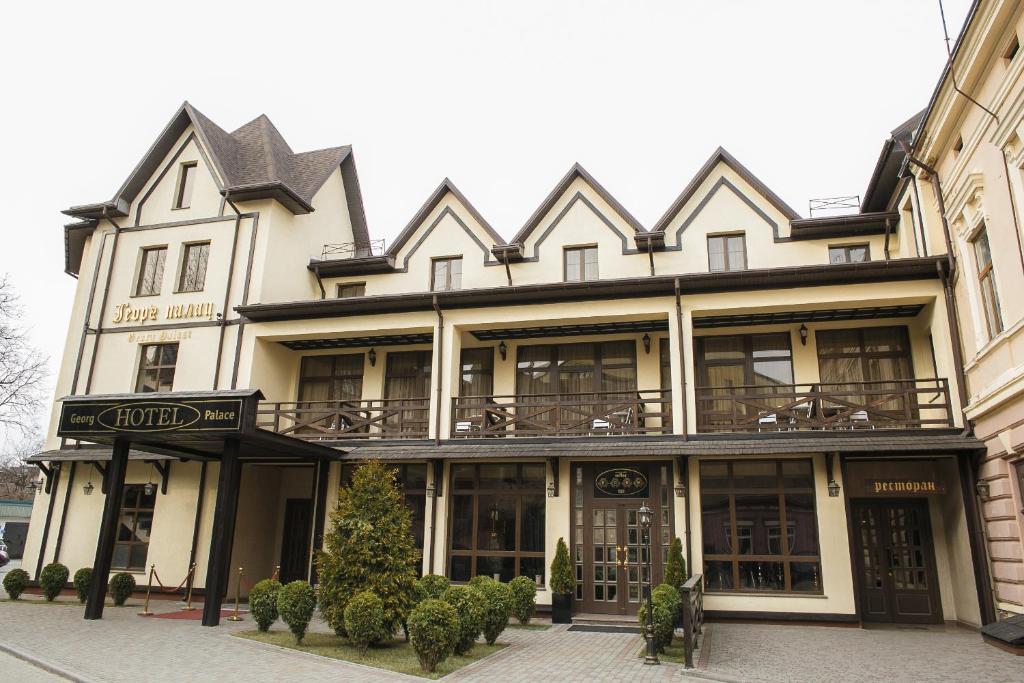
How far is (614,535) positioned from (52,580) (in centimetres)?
1345

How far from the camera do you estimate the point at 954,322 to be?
14961 mm

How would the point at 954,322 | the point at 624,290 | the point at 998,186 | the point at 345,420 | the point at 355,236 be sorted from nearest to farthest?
1. the point at 998,186
2. the point at 954,322
3. the point at 624,290
4. the point at 345,420
5. the point at 355,236

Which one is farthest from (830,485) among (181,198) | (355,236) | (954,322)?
(181,198)

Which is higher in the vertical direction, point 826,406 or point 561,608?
point 826,406

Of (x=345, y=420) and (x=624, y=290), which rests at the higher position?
(x=624, y=290)

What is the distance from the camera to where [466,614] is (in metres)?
11.0

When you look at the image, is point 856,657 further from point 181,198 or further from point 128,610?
point 181,198

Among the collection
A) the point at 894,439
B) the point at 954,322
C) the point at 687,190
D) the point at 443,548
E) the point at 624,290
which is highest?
the point at 687,190

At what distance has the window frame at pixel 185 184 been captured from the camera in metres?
21.8

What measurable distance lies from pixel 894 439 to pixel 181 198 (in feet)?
67.3

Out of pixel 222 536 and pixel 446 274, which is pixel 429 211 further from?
pixel 222 536

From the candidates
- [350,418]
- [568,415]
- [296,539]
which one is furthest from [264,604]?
[568,415]

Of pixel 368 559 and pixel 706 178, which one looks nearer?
pixel 368 559

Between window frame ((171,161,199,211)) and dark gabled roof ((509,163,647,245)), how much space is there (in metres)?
10.1
